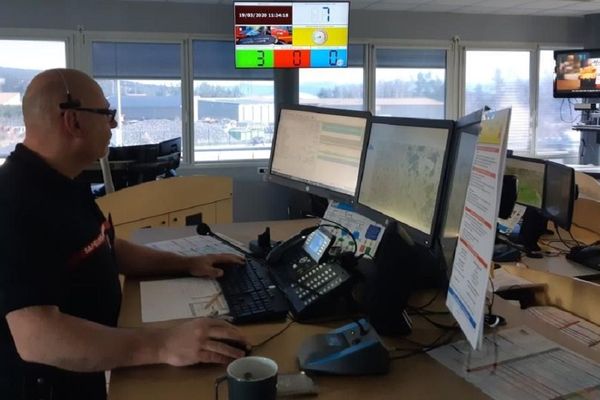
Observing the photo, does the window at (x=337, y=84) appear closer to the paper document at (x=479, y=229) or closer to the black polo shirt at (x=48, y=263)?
the black polo shirt at (x=48, y=263)

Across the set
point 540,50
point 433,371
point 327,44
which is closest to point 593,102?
point 540,50

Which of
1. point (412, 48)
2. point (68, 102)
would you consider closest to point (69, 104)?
point (68, 102)

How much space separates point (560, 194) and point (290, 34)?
132 inches

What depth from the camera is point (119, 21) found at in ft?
19.4

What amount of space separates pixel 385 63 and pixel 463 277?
6.14 meters

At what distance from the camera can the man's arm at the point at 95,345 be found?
1182mm

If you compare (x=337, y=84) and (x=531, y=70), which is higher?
(x=531, y=70)

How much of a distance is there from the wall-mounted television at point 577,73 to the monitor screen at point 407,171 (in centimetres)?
601

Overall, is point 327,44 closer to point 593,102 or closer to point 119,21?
point 119,21

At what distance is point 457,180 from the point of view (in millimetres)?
1285

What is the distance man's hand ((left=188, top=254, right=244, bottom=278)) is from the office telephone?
132 millimetres

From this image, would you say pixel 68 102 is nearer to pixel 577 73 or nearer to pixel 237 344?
pixel 237 344

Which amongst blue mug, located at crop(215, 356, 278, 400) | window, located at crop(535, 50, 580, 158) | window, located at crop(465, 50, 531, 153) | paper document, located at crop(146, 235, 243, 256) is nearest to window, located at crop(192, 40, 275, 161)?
window, located at crop(465, 50, 531, 153)

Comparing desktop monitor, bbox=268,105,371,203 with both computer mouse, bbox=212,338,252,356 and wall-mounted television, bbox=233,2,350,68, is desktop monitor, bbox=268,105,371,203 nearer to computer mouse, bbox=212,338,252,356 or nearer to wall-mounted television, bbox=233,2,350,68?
computer mouse, bbox=212,338,252,356
